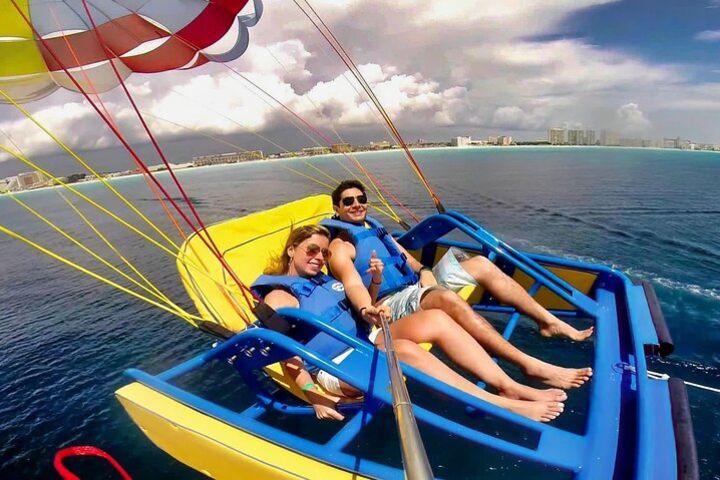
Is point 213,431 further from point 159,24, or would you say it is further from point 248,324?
point 159,24

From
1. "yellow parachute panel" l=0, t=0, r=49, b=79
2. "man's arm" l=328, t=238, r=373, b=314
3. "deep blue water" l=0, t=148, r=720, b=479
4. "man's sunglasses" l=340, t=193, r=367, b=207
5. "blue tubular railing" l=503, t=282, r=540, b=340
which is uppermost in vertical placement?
"yellow parachute panel" l=0, t=0, r=49, b=79

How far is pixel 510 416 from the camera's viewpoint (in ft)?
7.97

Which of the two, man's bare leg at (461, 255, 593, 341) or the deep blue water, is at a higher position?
man's bare leg at (461, 255, 593, 341)

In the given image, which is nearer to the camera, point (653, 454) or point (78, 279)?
point (653, 454)

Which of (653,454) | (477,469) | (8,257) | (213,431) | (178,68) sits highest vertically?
(178,68)

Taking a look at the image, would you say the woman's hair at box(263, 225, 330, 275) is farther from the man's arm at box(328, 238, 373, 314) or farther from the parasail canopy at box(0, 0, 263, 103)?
the parasail canopy at box(0, 0, 263, 103)

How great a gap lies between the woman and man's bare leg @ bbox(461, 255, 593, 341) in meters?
1.21

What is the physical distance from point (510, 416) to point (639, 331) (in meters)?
1.75

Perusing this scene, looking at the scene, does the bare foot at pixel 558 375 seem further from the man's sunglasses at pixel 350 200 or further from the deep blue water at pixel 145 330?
the man's sunglasses at pixel 350 200

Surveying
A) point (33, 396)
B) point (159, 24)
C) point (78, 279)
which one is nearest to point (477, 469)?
point (33, 396)

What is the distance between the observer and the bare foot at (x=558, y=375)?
3020 millimetres

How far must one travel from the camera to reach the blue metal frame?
7.19 ft

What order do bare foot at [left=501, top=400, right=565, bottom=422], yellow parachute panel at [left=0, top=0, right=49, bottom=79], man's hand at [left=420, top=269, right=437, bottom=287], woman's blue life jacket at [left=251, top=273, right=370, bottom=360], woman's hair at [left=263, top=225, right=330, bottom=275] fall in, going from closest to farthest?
bare foot at [left=501, top=400, right=565, bottom=422] → woman's blue life jacket at [left=251, top=273, right=370, bottom=360] → woman's hair at [left=263, top=225, right=330, bottom=275] → man's hand at [left=420, top=269, right=437, bottom=287] → yellow parachute panel at [left=0, top=0, right=49, bottom=79]

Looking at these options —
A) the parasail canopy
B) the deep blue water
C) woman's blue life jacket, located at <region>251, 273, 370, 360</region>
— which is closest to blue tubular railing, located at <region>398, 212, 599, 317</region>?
the deep blue water
